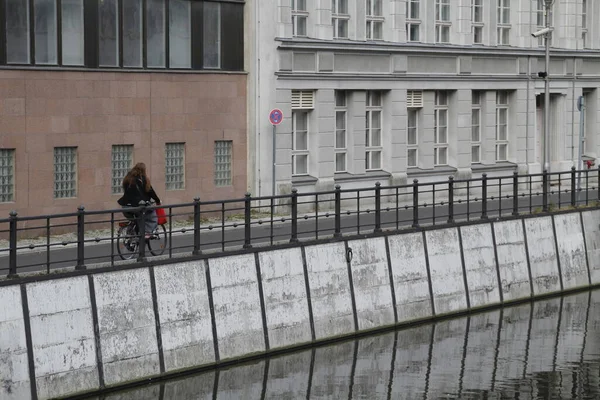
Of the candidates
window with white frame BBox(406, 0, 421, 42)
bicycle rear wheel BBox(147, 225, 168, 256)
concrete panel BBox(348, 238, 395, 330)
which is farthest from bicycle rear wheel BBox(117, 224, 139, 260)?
window with white frame BBox(406, 0, 421, 42)

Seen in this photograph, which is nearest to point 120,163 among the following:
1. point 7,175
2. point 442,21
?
point 7,175

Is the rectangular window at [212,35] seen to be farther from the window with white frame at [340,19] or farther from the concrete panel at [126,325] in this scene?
the concrete panel at [126,325]

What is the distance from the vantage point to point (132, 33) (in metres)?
36.2

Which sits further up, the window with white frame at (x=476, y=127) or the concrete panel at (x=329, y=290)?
the window with white frame at (x=476, y=127)

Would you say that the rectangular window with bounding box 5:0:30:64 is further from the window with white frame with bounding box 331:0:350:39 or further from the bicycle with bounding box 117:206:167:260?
the window with white frame with bounding box 331:0:350:39

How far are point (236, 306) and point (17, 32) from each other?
10.1m

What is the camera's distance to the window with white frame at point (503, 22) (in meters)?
49.5

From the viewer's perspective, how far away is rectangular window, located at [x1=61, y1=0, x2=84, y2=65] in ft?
113

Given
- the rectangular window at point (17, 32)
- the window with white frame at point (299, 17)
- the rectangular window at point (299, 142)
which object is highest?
the window with white frame at point (299, 17)

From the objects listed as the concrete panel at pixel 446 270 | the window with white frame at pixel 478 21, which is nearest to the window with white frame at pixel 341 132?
the window with white frame at pixel 478 21

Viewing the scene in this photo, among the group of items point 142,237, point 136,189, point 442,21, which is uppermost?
point 442,21

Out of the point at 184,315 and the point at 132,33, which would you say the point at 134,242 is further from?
the point at 132,33

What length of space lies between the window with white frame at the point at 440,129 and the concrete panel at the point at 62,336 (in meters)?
24.6

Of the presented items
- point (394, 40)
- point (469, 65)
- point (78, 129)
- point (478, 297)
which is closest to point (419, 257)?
point (478, 297)
